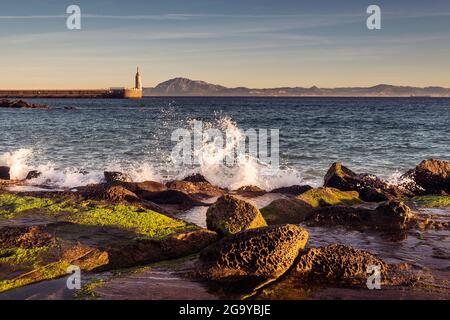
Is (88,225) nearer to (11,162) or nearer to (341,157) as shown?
(11,162)

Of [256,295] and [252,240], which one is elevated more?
[252,240]

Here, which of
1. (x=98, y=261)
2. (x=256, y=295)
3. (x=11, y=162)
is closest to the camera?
(x=256, y=295)

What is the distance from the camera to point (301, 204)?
1139 cm

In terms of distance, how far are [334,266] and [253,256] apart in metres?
1.14

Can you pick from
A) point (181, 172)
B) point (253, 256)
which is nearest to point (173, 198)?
point (253, 256)

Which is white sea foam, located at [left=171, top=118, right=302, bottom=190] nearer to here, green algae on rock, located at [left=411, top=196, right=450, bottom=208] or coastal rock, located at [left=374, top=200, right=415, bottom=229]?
green algae on rock, located at [left=411, top=196, right=450, bottom=208]

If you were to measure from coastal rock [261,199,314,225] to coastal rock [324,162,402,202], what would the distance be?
3086mm

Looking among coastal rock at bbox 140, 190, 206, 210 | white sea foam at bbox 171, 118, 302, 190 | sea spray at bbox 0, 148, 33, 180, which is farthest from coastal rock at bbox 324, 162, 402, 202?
sea spray at bbox 0, 148, 33, 180

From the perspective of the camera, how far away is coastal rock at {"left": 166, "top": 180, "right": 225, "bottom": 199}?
1463 centimetres

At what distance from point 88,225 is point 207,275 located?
132 inches

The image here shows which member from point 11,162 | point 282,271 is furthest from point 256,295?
point 11,162

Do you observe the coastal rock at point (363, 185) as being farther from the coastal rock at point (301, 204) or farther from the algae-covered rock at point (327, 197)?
the coastal rock at point (301, 204)

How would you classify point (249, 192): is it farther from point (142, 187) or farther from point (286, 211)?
point (286, 211)
